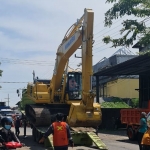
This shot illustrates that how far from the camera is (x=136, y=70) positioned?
33.6m

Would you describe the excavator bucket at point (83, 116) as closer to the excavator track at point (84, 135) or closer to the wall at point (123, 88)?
the excavator track at point (84, 135)

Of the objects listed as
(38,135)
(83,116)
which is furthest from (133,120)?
(83,116)

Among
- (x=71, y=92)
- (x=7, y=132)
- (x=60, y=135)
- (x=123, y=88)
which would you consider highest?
(x=123, y=88)

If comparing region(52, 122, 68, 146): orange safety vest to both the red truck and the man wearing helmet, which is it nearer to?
the man wearing helmet

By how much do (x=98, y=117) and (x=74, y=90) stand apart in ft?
12.7

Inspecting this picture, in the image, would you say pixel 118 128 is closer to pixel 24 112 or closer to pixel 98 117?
pixel 24 112

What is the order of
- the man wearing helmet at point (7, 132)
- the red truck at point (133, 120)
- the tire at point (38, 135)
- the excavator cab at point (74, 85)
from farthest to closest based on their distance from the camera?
the red truck at point (133, 120) → the excavator cab at point (74, 85) → the tire at point (38, 135) → the man wearing helmet at point (7, 132)

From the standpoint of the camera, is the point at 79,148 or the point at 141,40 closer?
the point at 141,40

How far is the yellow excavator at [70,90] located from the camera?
17.2 metres

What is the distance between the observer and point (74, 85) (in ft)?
68.2

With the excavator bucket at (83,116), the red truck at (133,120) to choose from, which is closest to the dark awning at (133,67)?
the red truck at (133,120)

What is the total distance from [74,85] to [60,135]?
10814 mm

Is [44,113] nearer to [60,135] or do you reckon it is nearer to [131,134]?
[131,134]

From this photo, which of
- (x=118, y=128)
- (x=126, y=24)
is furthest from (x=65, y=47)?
(x=118, y=128)
